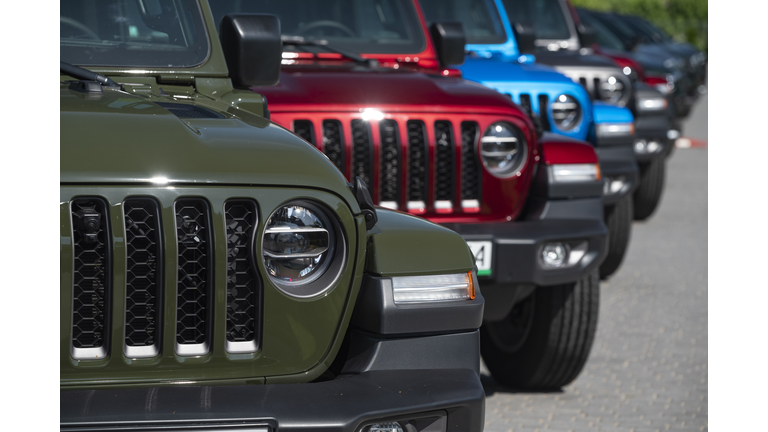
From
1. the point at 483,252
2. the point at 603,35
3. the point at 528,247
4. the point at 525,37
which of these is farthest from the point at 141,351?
the point at 603,35

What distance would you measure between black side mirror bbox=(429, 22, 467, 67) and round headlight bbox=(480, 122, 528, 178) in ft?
3.63

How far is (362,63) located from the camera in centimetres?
492

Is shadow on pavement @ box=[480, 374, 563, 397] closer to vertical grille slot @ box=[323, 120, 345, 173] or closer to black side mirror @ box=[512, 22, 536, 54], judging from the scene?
vertical grille slot @ box=[323, 120, 345, 173]

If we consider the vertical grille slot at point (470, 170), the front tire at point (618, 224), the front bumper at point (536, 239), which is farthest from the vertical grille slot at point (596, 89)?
the vertical grille slot at point (470, 170)

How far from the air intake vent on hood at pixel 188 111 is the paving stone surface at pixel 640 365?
1979mm

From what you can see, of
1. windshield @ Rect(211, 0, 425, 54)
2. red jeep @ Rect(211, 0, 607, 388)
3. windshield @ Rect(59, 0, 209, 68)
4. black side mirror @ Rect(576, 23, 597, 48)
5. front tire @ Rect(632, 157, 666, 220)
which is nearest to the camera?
windshield @ Rect(59, 0, 209, 68)

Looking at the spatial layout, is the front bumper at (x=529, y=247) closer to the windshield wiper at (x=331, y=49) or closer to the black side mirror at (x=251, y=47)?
the black side mirror at (x=251, y=47)

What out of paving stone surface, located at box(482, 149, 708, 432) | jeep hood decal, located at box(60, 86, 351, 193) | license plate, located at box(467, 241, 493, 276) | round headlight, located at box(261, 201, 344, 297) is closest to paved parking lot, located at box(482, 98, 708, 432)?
paving stone surface, located at box(482, 149, 708, 432)

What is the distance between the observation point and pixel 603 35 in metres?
14.3

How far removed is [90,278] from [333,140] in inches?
81.1

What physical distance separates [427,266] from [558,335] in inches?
78.1

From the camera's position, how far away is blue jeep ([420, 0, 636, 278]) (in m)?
6.12

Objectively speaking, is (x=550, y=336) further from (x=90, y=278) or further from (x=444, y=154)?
(x=90, y=278)

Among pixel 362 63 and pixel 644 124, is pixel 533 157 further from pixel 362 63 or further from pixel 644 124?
pixel 644 124
